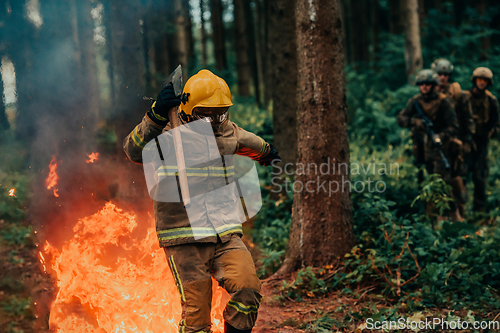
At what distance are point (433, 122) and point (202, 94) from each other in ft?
17.0

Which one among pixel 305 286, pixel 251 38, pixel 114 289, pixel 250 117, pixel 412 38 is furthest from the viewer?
pixel 251 38

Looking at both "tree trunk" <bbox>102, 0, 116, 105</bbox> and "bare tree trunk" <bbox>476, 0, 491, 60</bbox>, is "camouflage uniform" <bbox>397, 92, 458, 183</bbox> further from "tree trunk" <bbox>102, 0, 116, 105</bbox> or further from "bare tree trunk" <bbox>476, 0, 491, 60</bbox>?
"bare tree trunk" <bbox>476, 0, 491, 60</bbox>

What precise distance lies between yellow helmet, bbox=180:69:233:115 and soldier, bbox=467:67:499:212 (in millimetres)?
5979

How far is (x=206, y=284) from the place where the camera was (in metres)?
3.06

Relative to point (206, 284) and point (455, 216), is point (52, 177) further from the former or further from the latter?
Result: point (455, 216)

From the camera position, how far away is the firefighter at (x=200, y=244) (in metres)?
3.01

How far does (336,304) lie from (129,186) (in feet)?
8.46

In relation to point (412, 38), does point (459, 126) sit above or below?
below

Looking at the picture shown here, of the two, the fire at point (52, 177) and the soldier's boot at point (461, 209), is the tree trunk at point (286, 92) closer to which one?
the soldier's boot at point (461, 209)

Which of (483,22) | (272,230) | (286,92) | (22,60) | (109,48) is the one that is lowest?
(272,230)

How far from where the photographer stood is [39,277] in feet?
16.2

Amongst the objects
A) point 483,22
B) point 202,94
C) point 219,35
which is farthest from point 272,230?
point 219,35

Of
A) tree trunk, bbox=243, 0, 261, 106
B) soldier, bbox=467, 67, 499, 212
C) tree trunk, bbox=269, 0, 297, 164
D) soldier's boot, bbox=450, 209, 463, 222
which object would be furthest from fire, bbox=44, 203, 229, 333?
tree trunk, bbox=243, 0, 261, 106

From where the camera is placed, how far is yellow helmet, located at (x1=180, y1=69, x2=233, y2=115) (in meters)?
3.06
